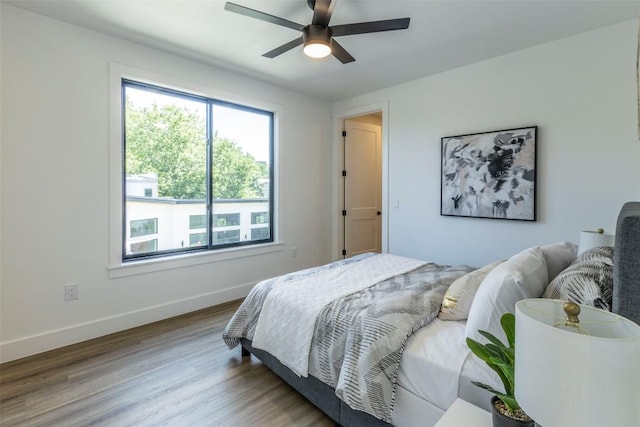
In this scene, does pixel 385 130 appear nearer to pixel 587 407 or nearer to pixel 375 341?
pixel 375 341

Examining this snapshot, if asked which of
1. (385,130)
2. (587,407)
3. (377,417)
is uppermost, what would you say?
(385,130)

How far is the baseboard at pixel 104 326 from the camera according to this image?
7.84 ft

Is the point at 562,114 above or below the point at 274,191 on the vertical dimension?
above

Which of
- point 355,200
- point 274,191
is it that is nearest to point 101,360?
point 274,191

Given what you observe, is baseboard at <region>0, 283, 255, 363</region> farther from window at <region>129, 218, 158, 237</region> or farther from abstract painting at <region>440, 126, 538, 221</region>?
abstract painting at <region>440, 126, 538, 221</region>

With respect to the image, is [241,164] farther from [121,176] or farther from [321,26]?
[321,26]

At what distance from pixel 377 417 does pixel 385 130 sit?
352cm

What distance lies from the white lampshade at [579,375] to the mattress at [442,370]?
2.24 feet

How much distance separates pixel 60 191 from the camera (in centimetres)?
255

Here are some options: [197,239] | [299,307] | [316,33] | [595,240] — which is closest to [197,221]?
[197,239]

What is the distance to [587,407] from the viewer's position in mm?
565

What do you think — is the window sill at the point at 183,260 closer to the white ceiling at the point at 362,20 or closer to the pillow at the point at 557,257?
the white ceiling at the point at 362,20

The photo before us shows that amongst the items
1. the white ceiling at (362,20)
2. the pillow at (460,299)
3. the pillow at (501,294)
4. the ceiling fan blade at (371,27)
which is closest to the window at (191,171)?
the white ceiling at (362,20)

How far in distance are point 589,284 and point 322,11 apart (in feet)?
6.53
